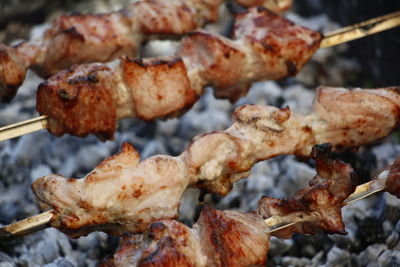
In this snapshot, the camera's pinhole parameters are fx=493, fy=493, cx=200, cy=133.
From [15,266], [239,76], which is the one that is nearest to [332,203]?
[239,76]

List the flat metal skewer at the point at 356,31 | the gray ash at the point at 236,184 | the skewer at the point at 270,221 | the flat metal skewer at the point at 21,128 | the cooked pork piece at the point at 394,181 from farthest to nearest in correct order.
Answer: the flat metal skewer at the point at 356,31 → the gray ash at the point at 236,184 → the flat metal skewer at the point at 21,128 → the cooked pork piece at the point at 394,181 → the skewer at the point at 270,221

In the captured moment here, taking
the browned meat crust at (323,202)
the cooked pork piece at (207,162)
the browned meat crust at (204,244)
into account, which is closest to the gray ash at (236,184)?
the cooked pork piece at (207,162)

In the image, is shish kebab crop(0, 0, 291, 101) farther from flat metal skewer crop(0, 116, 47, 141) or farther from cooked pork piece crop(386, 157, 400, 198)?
cooked pork piece crop(386, 157, 400, 198)

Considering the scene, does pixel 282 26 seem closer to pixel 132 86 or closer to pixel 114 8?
pixel 132 86

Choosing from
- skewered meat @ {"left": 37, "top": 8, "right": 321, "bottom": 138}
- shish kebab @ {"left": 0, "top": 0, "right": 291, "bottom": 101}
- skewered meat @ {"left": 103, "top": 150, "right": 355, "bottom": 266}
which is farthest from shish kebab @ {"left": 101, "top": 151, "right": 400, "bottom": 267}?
shish kebab @ {"left": 0, "top": 0, "right": 291, "bottom": 101}

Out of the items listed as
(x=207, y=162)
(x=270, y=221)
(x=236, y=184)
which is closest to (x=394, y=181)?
(x=270, y=221)

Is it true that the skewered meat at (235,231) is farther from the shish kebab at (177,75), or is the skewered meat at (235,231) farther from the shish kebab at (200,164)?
the shish kebab at (177,75)
